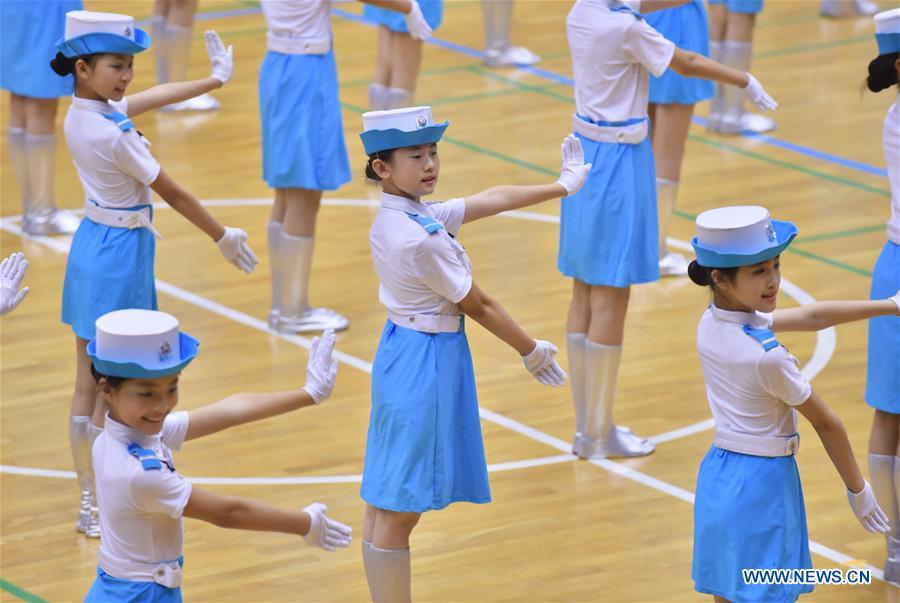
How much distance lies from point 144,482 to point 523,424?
11.4 feet

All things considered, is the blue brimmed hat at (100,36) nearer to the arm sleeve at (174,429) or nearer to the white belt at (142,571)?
the arm sleeve at (174,429)

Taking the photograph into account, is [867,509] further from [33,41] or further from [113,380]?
[33,41]

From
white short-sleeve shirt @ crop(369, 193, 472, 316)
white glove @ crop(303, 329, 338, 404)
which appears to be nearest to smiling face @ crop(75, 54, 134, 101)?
white short-sleeve shirt @ crop(369, 193, 472, 316)

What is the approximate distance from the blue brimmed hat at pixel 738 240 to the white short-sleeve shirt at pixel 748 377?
16 cm

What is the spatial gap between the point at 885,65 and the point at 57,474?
12.0 feet

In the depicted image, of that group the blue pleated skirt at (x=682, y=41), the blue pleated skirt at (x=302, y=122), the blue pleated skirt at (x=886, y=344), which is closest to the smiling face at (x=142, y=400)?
the blue pleated skirt at (x=886, y=344)

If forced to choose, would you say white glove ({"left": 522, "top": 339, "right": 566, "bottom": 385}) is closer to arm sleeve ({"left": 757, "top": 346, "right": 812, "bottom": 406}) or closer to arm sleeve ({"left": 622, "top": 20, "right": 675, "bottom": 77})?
arm sleeve ({"left": 757, "top": 346, "right": 812, "bottom": 406})

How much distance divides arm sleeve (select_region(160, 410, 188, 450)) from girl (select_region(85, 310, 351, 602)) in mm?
95

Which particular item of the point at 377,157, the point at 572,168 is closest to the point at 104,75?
the point at 377,157

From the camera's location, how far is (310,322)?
883 cm

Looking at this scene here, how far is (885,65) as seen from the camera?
19.6 ft

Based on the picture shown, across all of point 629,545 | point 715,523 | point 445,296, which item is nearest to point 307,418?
point 629,545

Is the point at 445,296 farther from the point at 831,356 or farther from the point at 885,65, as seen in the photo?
the point at 831,356

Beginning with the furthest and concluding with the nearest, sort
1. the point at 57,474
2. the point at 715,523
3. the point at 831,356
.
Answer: the point at 831,356, the point at 57,474, the point at 715,523
